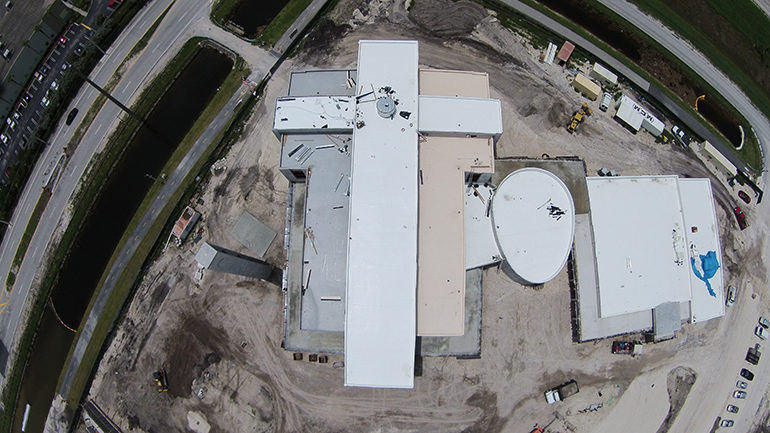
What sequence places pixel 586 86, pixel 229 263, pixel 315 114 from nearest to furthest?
pixel 229 263 → pixel 315 114 → pixel 586 86

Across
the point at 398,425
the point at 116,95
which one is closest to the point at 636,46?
the point at 398,425

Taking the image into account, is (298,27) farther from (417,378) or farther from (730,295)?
(730,295)

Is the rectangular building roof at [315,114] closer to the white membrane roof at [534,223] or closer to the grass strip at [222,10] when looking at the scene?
A: the white membrane roof at [534,223]

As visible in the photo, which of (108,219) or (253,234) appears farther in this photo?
(108,219)

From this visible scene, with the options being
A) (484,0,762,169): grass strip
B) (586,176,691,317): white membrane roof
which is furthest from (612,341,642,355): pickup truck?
(484,0,762,169): grass strip

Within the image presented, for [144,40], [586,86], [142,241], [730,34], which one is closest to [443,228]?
[586,86]

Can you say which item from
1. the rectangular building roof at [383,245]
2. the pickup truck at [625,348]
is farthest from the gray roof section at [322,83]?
the pickup truck at [625,348]
